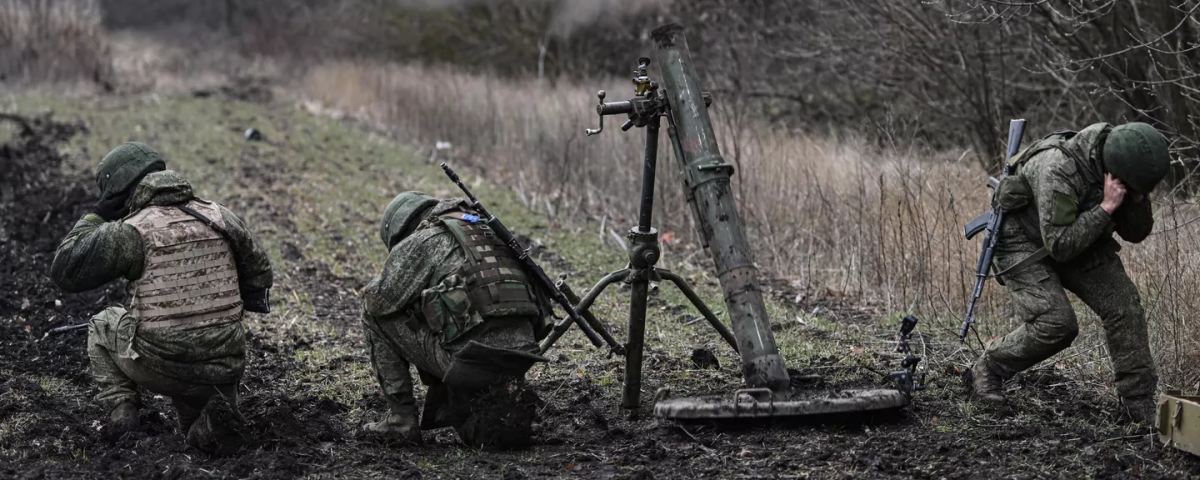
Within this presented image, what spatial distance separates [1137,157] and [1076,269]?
24.8 inches

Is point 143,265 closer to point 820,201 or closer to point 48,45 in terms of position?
point 820,201

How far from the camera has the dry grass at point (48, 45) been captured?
885 inches

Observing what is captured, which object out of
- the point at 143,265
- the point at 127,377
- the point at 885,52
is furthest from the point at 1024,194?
the point at 885,52

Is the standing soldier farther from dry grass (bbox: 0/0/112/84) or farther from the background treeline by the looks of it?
dry grass (bbox: 0/0/112/84)

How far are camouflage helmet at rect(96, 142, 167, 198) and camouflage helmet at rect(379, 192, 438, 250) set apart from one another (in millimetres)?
1109

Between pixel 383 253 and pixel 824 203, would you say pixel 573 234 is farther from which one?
pixel 824 203

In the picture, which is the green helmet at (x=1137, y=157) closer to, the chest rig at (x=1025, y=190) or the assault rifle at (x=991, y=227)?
the chest rig at (x=1025, y=190)

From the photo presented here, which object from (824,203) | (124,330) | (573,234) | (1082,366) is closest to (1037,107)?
(824,203)

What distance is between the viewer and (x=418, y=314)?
4.94 meters

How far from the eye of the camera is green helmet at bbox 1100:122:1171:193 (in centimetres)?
466

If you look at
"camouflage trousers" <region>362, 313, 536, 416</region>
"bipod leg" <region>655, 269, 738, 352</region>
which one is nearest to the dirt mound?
"camouflage trousers" <region>362, 313, 536, 416</region>

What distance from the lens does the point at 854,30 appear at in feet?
43.0

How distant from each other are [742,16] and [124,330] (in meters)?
12.0

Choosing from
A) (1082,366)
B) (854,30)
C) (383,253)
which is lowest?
(383,253)
